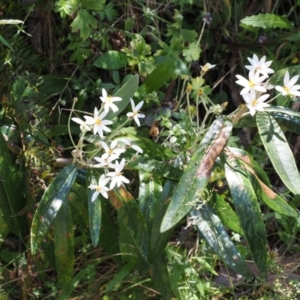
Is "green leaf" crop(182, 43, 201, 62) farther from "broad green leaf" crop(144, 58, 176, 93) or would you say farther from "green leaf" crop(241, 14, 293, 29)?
"green leaf" crop(241, 14, 293, 29)

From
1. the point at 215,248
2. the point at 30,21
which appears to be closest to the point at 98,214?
the point at 215,248

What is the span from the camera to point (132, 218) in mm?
1445

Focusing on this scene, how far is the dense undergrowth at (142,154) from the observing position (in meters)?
1.35

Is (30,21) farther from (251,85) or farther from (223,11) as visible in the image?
(251,85)

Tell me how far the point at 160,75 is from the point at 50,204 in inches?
22.7

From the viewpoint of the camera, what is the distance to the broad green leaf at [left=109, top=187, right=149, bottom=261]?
1.44 m

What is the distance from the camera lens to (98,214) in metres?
1.38

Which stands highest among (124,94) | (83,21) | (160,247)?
(83,21)

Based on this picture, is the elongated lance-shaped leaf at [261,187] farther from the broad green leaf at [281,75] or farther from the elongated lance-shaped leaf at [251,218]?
the broad green leaf at [281,75]

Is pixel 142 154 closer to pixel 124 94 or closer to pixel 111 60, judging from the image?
→ pixel 124 94

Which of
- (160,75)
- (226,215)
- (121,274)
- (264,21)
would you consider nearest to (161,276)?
(121,274)

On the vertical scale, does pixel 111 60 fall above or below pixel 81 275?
above

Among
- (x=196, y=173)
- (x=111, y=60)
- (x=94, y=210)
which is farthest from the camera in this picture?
(x=111, y=60)

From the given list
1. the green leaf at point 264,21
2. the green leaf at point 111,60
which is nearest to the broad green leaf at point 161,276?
the green leaf at point 111,60
